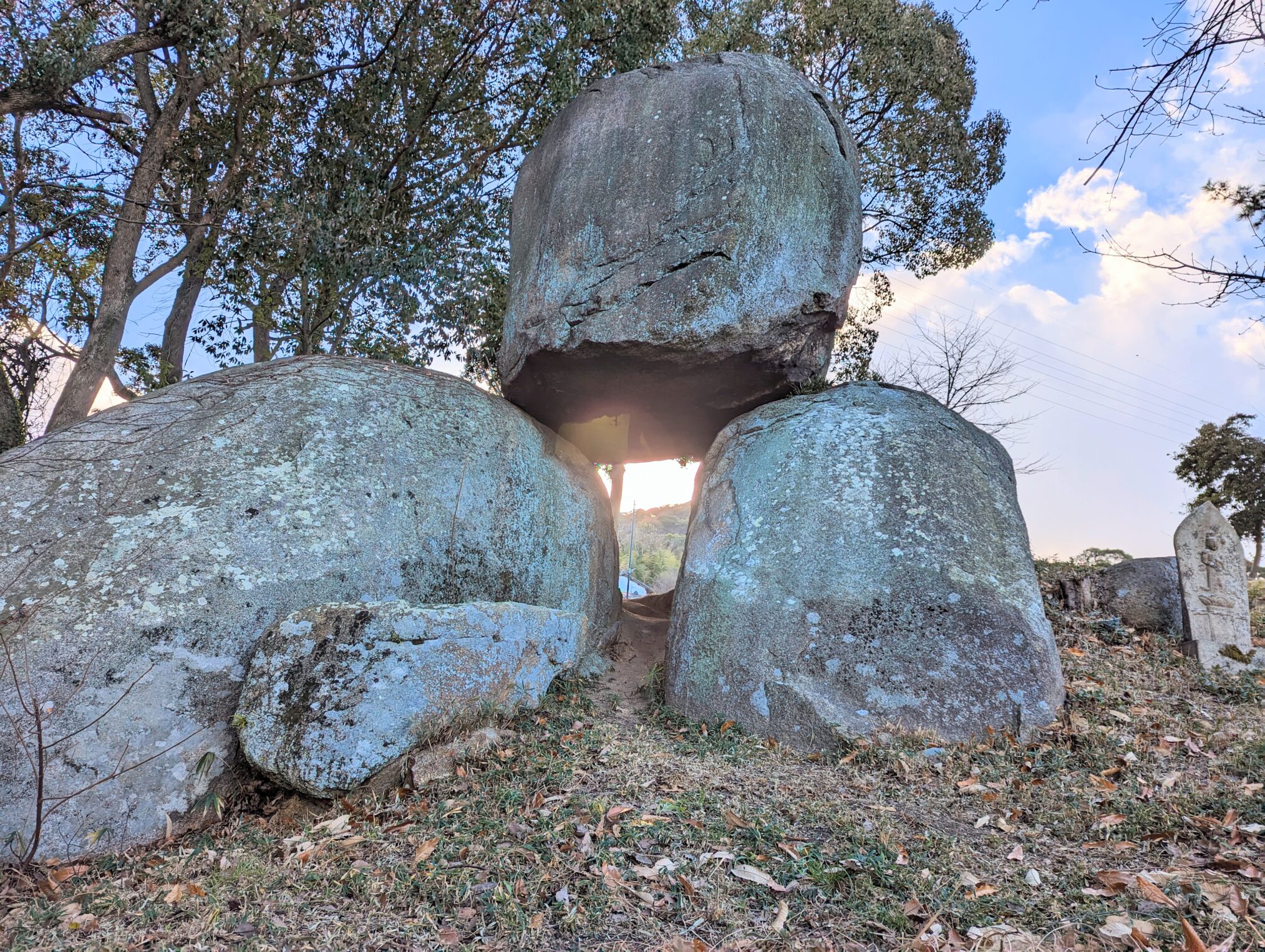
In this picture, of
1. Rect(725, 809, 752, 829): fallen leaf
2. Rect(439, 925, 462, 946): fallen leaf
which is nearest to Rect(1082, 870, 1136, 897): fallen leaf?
Rect(725, 809, 752, 829): fallen leaf

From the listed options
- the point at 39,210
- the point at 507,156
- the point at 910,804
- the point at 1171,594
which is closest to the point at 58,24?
the point at 39,210

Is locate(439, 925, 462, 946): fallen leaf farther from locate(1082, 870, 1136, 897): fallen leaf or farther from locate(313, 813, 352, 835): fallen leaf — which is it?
locate(1082, 870, 1136, 897): fallen leaf

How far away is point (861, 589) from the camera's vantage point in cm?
579

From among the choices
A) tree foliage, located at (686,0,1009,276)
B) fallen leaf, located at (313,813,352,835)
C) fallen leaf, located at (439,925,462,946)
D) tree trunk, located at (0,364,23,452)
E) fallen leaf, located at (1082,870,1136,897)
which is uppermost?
tree foliage, located at (686,0,1009,276)

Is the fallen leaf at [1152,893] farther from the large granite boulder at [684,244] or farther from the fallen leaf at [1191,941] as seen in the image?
the large granite boulder at [684,244]

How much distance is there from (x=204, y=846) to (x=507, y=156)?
34.0 feet

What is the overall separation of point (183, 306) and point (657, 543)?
2184cm

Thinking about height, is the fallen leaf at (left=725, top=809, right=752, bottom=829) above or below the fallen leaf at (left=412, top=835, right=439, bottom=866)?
above

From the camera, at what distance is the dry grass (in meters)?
3.10

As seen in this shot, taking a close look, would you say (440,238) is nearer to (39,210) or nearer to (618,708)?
(39,210)

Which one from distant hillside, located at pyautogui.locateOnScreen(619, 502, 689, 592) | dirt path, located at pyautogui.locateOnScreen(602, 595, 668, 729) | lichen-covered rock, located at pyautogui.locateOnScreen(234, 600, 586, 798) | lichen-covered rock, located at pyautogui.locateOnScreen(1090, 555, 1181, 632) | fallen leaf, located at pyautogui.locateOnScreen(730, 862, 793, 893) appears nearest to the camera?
fallen leaf, located at pyautogui.locateOnScreen(730, 862, 793, 893)

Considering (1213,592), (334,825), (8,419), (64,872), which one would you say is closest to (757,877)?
(334,825)

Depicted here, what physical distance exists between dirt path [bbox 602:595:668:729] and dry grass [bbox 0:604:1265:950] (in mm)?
1131

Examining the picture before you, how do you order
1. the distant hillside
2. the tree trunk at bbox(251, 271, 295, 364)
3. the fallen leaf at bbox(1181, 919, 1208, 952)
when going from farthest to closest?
the distant hillside < the tree trunk at bbox(251, 271, 295, 364) < the fallen leaf at bbox(1181, 919, 1208, 952)
